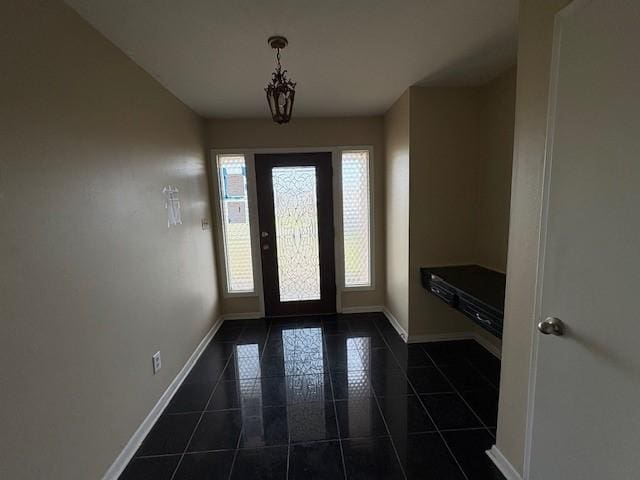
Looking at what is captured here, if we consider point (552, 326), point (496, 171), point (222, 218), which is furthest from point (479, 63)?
point (222, 218)

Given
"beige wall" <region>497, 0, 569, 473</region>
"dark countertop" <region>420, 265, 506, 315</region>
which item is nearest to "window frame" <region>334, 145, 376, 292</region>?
"dark countertop" <region>420, 265, 506, 315</region>

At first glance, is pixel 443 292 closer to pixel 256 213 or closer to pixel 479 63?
pixel 479 63

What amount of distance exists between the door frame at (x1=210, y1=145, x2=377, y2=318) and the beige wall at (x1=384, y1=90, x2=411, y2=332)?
0.68 ft

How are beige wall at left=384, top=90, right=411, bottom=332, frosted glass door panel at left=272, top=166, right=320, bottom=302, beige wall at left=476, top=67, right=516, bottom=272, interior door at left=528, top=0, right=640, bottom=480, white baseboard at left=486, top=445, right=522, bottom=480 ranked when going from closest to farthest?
1. interior door at left=528, top=0, right=640, bottom=480
2. white baseboard at left=486, top=445, right=522, bottom=480
3. beige wall at left=476, top=67, right=516, bottom=272
4. beige wall at left=384, top=90, right=411, bottom=332
5. frosted glass door panel at left=272, top=166, right=320, bottom=302

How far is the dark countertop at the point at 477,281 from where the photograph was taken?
5.86ft

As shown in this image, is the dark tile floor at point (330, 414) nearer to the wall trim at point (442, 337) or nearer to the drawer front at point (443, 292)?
the wall trim at point (442, 337)

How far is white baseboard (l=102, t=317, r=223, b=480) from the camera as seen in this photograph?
1.45m

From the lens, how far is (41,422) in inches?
42.0

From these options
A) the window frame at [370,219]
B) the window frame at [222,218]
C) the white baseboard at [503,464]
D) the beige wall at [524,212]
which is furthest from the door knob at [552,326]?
the window frame at [222,218]

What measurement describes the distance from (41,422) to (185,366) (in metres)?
1.33

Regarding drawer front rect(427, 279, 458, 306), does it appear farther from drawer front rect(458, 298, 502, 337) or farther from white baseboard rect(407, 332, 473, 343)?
white baseboard rect(407, 332, 473, 343)

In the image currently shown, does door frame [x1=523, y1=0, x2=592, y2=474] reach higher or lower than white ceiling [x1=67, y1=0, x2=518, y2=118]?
lower

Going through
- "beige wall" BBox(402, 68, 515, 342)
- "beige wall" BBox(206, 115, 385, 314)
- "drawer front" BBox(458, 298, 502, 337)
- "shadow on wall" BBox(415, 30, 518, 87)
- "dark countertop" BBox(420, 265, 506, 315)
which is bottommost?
"drawer front" BBox(458, 298, 502, 337)

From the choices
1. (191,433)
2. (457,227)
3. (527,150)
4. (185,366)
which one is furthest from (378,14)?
(185,366)
